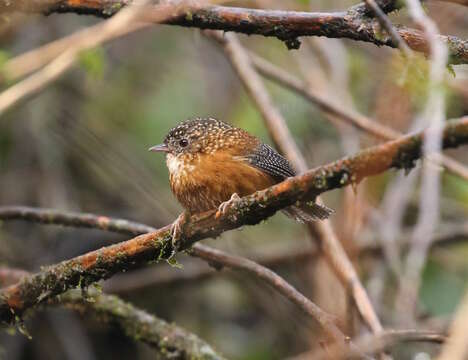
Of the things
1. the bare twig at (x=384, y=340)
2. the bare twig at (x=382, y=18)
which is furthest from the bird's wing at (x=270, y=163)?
the bare twig at (x=382, y=18)

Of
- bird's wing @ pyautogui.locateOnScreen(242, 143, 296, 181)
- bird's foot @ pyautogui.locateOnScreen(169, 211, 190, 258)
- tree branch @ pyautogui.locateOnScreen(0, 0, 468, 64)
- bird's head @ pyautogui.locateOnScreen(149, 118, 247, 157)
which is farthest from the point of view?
bird's head @ pyautogui.locateOnScreen(149, 118, 247, 157)

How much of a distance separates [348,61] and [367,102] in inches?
21.3

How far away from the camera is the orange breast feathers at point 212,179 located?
3334 millimetres

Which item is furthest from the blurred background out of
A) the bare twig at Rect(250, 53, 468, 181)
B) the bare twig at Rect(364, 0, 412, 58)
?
the bare twig at Rect(364, 0, 412, 58)

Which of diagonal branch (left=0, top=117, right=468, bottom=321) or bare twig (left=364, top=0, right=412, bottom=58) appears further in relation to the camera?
bare twig (left=364, top=0, right=412, bottom=58)

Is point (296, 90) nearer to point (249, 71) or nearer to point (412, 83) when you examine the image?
point (249, 71)

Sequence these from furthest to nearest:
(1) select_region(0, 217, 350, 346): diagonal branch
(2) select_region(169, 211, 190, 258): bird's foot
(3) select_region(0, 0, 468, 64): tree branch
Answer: (1) select_region(0, 217, 350, 346): diagonal branch
(2) select_region(169, 211, 190, 258): bird's foot
(3) select_region(0, 0, 468, 64): tree branch

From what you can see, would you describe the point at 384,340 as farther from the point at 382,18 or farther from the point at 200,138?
the point at 200,138

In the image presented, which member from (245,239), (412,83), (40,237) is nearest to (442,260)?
(245,239)

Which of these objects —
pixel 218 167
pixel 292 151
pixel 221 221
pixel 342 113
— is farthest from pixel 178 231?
pixel 342 113

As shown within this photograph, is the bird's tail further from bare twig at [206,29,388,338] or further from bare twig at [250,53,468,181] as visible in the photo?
bare twig at [250,53,468,181]

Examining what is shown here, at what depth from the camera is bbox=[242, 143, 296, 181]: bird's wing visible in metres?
3.57

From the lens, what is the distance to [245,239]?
5.89 metres

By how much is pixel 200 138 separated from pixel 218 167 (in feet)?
1.32
